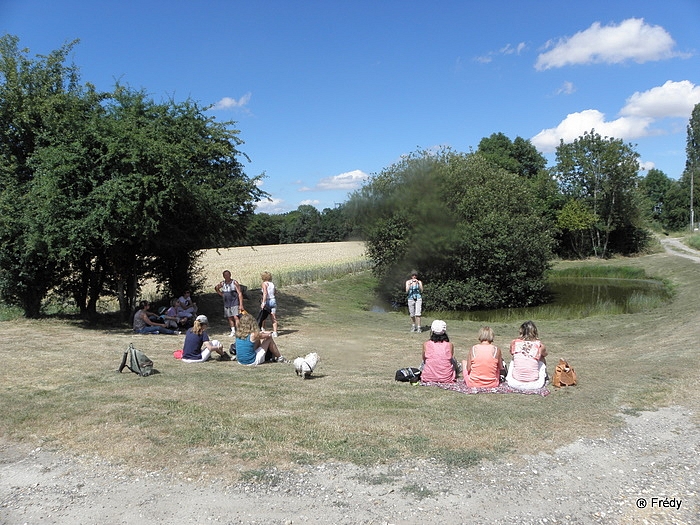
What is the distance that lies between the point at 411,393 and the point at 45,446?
499 cm

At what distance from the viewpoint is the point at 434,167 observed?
28.3 metres

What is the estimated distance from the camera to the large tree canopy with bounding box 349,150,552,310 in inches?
1086

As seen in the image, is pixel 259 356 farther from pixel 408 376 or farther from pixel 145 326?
pixel 145 326

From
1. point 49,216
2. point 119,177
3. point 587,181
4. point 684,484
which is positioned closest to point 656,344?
point 684,484

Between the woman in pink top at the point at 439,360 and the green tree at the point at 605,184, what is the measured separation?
4695cm

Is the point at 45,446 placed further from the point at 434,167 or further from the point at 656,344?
the point at 434,167

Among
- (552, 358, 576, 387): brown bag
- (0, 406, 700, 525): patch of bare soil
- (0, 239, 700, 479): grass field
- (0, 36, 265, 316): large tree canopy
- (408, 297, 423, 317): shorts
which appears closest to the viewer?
(0, 406, 700, 525): patch of bare soil

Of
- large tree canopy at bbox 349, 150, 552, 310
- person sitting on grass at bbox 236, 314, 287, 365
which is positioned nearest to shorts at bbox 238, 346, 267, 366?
person sitting on grass at bbox 236, 314, 287, 365

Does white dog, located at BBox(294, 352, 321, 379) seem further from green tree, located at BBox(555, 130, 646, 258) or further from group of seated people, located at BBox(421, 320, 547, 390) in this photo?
green tree, located at BBox(555, 130, 646, 258)

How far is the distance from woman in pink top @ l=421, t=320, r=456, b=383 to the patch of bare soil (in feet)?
10.2

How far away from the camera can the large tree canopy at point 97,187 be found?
14.2 m

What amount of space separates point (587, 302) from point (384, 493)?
85.4ft

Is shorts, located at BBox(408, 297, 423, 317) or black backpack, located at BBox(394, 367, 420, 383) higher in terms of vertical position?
shorts, located at BBox(408, 297, 423, 317)

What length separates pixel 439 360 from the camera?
30.0 feet
